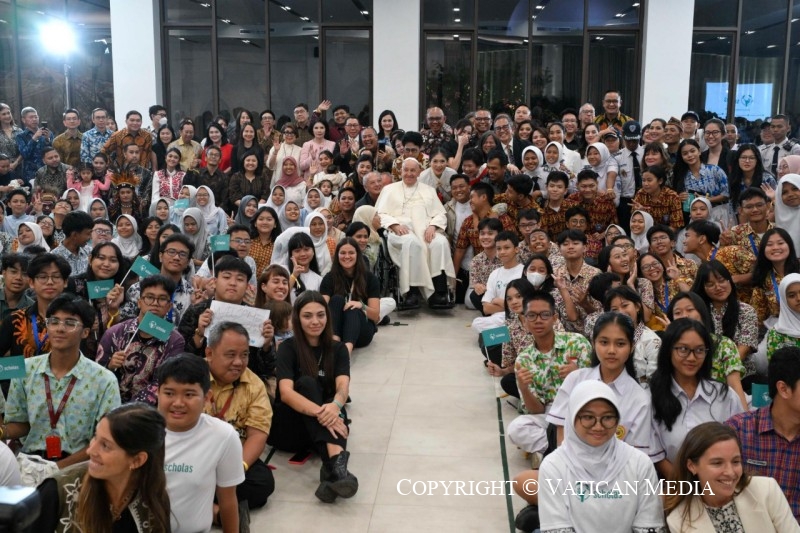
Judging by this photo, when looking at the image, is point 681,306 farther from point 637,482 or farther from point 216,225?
point 216,225

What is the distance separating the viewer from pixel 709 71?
12.5m

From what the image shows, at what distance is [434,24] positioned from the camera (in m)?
12.6

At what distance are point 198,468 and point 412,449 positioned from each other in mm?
1828

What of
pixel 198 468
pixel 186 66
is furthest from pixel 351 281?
pixel 186 66

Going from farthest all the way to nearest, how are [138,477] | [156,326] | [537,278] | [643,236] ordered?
[643,236] < [537,278] < [156,326] < [138,477]

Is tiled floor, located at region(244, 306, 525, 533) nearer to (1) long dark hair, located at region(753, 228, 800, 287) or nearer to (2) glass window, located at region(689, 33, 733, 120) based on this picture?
(1) long dark hair, located at region(753, 228, 800, 287)

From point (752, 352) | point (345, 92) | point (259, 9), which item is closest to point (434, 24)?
point (345, 92)

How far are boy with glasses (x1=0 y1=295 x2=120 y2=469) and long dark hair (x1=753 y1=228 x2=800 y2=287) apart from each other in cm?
440

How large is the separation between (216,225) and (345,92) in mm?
5317

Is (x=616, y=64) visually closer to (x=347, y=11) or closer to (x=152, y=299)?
(x=347, y=11)

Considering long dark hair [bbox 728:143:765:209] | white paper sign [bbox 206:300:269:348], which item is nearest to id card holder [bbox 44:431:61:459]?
white paper sign [bbox 206:300:269:348]

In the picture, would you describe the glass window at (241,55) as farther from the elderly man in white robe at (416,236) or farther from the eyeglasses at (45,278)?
the eyeglasses at (45,278)

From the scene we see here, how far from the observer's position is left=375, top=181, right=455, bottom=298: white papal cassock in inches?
306

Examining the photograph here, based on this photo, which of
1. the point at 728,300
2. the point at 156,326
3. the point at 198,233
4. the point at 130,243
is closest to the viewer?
the point at 156,326
